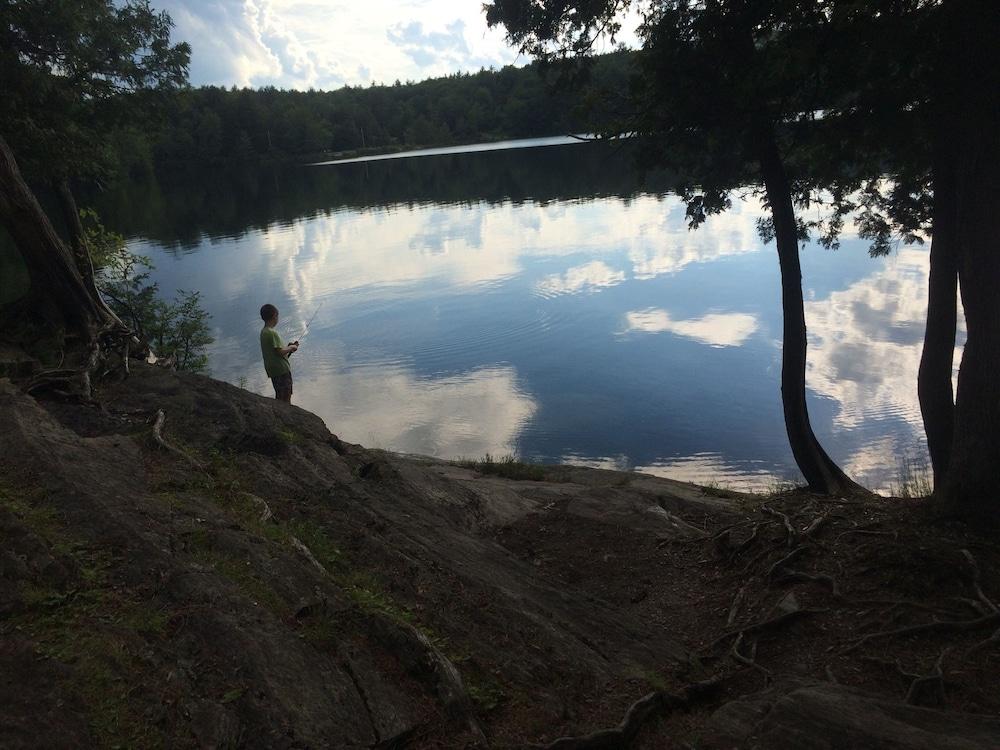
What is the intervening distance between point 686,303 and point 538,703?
Result: 24.5 meters

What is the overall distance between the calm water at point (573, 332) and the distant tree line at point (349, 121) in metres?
72.1

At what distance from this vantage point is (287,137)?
13900 centimetres

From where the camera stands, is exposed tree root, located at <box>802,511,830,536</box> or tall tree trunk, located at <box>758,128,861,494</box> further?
tall tree trunk, located at <box>758,128,861,494</box>

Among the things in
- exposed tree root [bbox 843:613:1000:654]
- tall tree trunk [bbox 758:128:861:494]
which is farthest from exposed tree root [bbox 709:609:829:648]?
tall tree trunk [bbox 758:128:861:494]

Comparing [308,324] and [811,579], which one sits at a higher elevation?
[811,579]

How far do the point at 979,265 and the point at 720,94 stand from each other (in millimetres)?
4559

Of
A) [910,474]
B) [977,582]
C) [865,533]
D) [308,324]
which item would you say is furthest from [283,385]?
[308,324]

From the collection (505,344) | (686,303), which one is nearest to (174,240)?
(505,344)

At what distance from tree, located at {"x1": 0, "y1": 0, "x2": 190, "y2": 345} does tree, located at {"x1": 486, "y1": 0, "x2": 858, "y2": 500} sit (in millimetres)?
9005

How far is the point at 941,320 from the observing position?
30.1 ft

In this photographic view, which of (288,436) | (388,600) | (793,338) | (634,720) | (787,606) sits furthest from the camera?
(793,338)

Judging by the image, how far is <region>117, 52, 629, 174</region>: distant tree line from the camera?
417 ft

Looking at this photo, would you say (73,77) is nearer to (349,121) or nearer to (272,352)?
(272,352)

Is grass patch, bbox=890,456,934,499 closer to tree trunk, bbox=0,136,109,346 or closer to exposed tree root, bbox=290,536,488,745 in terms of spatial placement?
exposed tree root, bbox=290,536,488,745
